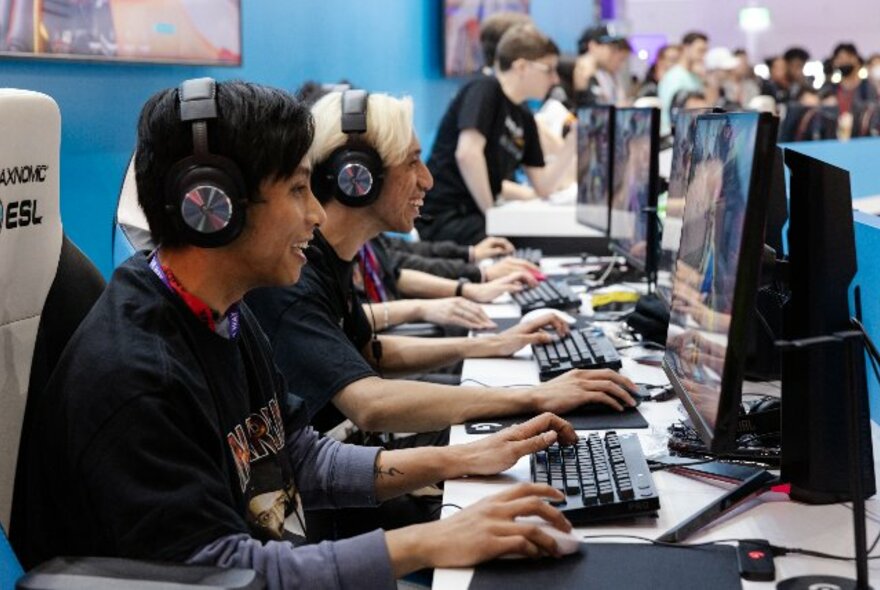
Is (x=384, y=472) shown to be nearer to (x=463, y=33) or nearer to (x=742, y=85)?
(x=463, y=33)

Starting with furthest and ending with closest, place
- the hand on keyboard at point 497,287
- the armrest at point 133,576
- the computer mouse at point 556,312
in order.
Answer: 1. the hand on keyboard at point 497,287
2. the computer mouse at point 556,312
3. the armrest at point 133,576

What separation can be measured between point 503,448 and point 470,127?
2.85 meters

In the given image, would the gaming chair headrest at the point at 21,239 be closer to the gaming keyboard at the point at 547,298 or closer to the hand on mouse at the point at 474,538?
the hand on mouse at the point at 474,538

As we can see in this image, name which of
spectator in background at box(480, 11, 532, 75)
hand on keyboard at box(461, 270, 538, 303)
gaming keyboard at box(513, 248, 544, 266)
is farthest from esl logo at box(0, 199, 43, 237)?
spectator in background at box(480, 11, 532, 75)

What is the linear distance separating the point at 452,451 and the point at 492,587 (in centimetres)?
40

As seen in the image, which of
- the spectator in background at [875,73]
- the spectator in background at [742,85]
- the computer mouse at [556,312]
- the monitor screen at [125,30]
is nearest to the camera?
the monitor screen at [125,30]

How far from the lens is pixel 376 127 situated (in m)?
2.23

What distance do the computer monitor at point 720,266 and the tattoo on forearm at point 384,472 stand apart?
0.39m

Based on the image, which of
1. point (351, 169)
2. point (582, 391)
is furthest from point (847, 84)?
point (582, 391)

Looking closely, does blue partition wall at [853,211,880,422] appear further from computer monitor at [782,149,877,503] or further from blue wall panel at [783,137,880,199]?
blue wall panel at [783,137,880,199]

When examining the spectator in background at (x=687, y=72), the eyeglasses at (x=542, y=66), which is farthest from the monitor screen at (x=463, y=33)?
the spectator in background at (x=687, y=72)

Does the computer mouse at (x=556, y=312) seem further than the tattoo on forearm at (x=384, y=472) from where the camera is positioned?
Yes

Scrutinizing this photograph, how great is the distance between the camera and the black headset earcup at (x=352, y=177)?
7.00ft

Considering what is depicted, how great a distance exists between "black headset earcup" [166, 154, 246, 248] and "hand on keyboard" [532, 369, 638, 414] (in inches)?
27.5
